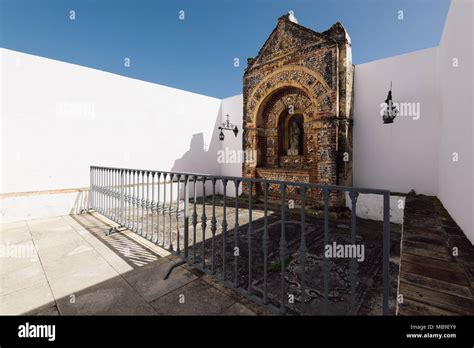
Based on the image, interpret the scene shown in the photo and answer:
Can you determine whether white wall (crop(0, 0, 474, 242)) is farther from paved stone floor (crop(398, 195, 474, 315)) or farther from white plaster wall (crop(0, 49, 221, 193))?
paved stone floor (crop(398, 195, 474, 315))

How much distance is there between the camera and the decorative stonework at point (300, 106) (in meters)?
5.82

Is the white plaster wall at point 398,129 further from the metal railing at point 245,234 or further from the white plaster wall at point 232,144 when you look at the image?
the white plaster wall at point 232,144

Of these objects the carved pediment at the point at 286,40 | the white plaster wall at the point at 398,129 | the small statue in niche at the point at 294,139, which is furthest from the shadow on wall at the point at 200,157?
the white plaster wall at the point at 398,129

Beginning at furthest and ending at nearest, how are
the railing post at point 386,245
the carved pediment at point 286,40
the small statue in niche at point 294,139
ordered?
the small statue in niche at point 294,139 → the carved pediment at point 286,40 → the railing post at point 386,245

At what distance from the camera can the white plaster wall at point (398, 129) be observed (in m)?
5.17

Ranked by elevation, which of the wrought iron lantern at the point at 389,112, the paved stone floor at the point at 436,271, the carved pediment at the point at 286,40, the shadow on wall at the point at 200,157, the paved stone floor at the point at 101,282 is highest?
the carved pediment at the point at 286,40

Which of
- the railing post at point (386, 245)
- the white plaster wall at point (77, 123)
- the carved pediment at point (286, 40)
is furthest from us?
the carved pediment at point (286, 40)

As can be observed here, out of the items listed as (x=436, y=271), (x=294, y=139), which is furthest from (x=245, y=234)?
(x=294, y=139)

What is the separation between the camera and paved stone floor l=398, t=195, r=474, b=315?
129 centimetres

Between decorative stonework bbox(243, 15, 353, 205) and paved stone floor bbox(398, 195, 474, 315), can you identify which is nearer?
paved stone floor bbox(398, 195, 474, 315)

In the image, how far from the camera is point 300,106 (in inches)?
279

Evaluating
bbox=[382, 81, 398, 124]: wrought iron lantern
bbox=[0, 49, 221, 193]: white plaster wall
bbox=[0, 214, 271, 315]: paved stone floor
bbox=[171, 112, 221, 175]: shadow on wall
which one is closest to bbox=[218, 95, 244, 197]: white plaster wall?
bbox=[171, 112, 221, 175]: shadow on wall

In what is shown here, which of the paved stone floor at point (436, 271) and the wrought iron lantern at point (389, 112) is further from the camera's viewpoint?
the wrought iron lantern at point (389, 112)

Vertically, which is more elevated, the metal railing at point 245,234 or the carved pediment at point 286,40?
the carved pediment at point 286,40
